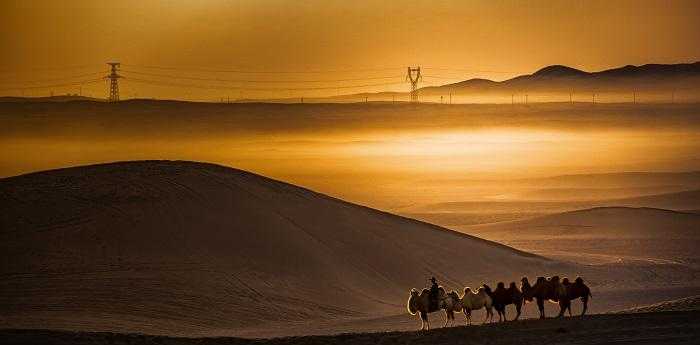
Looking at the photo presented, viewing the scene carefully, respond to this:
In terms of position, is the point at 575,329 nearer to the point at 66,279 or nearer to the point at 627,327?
the point at 627,327

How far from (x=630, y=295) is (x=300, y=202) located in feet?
39.3

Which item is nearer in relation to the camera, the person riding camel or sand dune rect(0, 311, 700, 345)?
sand dune rect(0, 311, 700, 345)

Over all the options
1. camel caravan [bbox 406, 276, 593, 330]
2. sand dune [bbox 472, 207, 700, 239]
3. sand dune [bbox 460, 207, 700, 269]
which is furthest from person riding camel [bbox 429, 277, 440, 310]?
sand dune [bbox 472, 207, 700, 239]

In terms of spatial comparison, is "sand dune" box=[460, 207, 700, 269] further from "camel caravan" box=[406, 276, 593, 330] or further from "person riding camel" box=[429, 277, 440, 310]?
"person riding camel" box=[429, 277, 440, 310]

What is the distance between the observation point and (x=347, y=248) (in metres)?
41.8

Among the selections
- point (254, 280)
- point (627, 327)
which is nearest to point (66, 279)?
point (254, 280)

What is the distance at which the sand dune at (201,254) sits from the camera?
31.9 metres

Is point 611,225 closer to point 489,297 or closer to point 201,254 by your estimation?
point 201,254

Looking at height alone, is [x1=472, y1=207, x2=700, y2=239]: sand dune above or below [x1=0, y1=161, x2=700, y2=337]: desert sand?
below

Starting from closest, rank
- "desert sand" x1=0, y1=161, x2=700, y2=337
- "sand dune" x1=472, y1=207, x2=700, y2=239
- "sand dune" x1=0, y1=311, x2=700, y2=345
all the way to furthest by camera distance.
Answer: "sand dune" x1=0, y1=311, x2=700, y2=345 < "desert sand" x1=0, y1=161, x2=700, y2=337 < "sand dune" x1=472, y1=207, x2=700, y2=239

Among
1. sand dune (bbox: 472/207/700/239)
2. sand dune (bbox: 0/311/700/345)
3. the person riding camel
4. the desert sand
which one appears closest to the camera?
sand dune (bbox: 0/311/700/345)

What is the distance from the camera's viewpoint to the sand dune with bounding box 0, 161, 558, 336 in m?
31.9

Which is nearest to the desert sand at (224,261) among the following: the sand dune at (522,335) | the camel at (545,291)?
the sand dune at (522,335)

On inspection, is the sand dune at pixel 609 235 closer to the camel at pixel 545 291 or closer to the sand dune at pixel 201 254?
the sand dune at pixel 201 254
